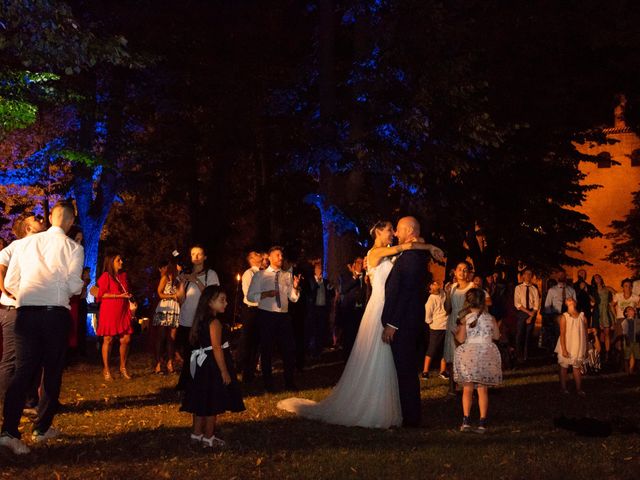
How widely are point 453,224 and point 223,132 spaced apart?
8.77 metres

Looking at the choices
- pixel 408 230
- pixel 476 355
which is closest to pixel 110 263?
pixel 408 230

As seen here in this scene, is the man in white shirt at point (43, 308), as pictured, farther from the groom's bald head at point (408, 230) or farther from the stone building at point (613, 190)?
the stone building at point (613, 190)

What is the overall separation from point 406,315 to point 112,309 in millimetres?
6732

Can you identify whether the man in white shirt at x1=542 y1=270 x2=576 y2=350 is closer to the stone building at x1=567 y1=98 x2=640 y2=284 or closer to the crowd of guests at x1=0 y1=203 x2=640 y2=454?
the crowd of guests at x1=0 y1=203 x2=640 y2=454

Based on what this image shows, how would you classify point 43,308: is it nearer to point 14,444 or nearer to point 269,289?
point 14,444

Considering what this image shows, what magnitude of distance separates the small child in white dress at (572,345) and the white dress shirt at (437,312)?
101 inches

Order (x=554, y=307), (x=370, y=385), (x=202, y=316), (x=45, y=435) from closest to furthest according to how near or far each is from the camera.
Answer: (x=202, y=316)
(x=45, y=435)
(x=370, y=385)
(x=554, y=307)

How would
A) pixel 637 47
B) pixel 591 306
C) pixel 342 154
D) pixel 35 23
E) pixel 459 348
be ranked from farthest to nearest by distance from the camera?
1. pixel 637 47
2. pixel 591 306
3. pixel 342 154
4. pixel 35 23
5. pixel 459 348

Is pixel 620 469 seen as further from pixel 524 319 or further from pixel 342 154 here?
pixel 342 154

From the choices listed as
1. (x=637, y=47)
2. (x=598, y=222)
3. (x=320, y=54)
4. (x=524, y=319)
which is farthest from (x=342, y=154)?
(x=598, y=222)

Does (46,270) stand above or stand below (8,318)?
above

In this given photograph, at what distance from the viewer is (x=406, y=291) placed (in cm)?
1116

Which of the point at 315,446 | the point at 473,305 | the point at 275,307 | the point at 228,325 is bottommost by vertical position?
the point at 315,446

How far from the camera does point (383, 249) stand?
38.0 feet
